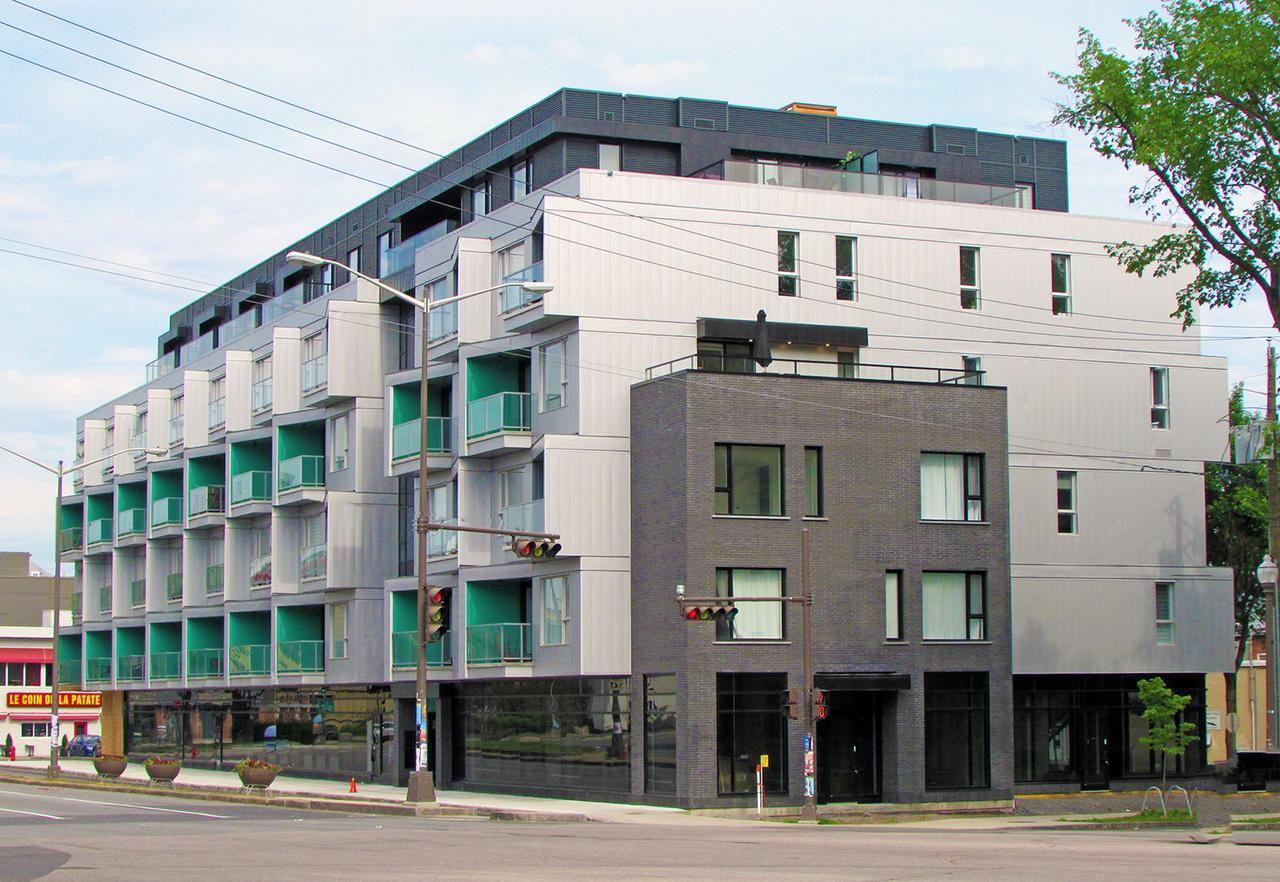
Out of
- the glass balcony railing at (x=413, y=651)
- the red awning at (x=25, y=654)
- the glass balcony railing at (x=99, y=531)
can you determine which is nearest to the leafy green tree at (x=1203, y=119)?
the glass balcony railing at (x=413, y=651)

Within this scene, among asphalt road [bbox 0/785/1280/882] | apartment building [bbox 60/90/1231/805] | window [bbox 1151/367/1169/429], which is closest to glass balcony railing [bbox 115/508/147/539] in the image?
apartment building [bbox 60/90/1231/805]

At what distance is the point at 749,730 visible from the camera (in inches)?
1711

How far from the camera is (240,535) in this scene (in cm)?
6831

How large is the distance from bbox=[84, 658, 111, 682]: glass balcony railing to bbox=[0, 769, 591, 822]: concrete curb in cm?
2519

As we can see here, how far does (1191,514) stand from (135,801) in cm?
3219

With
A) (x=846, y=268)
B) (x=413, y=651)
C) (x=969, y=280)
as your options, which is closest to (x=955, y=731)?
(x=846, y=268)

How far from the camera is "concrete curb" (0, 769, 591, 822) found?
38781 mm

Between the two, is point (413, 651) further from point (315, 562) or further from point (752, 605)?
point (752, 605)

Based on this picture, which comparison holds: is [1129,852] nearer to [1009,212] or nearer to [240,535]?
[1009,212]

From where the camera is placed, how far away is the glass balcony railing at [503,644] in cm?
4834

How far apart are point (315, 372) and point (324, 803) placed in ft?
71.9

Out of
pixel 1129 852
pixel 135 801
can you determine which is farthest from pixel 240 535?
pixel 1129 852

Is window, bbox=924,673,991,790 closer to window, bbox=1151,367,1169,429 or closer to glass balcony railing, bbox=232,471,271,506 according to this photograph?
window, bbox=1151,367,1169,429

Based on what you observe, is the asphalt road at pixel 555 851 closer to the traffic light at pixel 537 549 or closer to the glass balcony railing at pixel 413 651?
the traffic light at pixel 537 549
